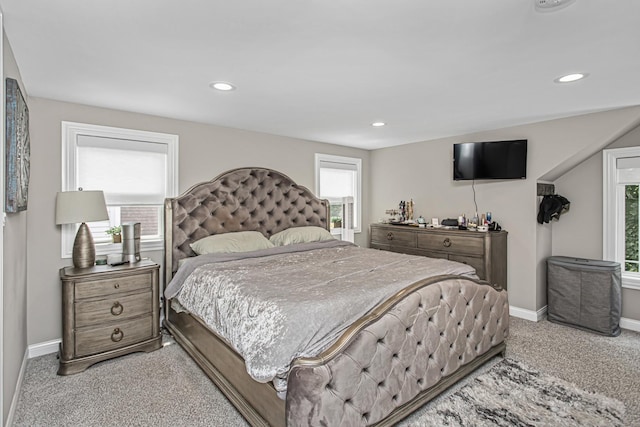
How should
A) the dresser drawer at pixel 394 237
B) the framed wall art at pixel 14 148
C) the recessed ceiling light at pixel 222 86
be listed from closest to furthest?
the framed wall art at pixel 14 148 < the recessed ceiling light at pixel 222 86 < the dresser drawer at pixel 394 237

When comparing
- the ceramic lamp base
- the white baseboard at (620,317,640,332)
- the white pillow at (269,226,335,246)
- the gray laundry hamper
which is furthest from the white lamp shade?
the white baseboard at (620,317,640,332)

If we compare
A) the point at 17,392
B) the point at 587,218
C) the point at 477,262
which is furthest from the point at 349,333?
the point at 587,218

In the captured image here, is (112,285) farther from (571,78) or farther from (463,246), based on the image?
(571,78)

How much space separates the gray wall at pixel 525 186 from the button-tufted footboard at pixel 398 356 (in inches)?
59.9

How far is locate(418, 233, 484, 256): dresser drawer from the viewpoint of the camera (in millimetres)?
3811

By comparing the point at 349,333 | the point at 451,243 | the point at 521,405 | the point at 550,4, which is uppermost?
the point at 550,4

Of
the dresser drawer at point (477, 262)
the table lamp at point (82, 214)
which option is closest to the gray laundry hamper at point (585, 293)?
the dresser drawer at point (477, 262)

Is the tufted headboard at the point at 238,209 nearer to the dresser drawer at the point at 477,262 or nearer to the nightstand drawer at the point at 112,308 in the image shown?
the nightstand drawer at the point at 112,308

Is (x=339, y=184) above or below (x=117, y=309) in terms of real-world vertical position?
above

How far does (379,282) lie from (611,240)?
3161 mm

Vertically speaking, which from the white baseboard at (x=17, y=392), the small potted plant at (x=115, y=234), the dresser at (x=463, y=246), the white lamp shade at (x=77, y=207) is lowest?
the white baseboard at (x=17, y=392)

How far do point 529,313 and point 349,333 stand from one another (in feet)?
10.5

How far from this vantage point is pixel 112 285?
2758 mm

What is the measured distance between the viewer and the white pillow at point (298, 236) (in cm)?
387
